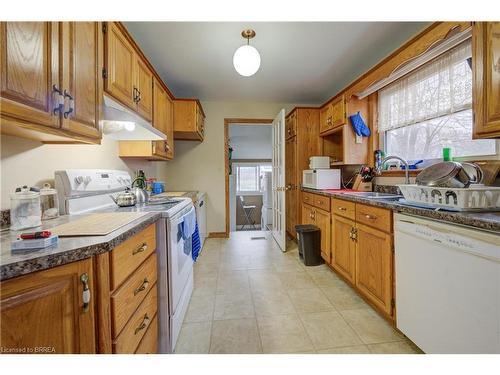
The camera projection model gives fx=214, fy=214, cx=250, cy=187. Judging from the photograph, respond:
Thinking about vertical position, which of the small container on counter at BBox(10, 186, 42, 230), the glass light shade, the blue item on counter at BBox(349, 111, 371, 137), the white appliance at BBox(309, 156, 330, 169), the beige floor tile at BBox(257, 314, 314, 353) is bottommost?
the beige floor tile at BBox(257, 314, 314, 353)

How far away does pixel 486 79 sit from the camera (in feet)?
3.60

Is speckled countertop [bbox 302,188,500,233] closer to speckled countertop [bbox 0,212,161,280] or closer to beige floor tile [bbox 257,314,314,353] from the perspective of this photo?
beige floor tile [bbox 257,314,314,353]

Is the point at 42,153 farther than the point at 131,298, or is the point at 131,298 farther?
the point at 42,153

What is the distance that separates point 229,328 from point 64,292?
1183 mm

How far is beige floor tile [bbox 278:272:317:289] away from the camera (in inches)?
81.7

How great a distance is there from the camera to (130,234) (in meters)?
0.89

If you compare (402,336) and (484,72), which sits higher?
(484,72)

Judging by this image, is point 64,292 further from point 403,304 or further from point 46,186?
point 403,304

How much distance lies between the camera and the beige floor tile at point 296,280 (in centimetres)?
208

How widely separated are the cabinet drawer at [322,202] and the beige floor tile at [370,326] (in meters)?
1.01

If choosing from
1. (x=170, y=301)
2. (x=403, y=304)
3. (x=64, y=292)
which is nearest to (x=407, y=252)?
(x=403, y=304)

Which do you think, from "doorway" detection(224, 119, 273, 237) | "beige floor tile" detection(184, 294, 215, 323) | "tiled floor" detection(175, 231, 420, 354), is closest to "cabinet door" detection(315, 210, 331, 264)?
"tiled floor" detection(175, 231, 420, 354)

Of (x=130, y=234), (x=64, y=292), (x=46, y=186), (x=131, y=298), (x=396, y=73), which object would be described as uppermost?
(x=396, y=73)

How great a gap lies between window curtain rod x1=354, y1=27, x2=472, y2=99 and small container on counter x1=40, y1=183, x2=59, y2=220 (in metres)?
2.57
